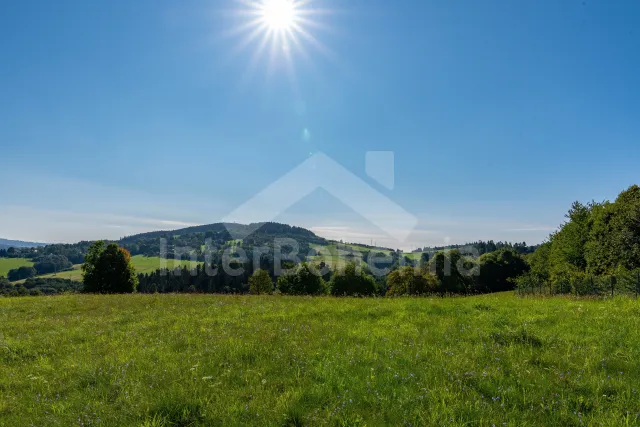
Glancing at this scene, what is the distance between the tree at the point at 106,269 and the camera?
41.2 m

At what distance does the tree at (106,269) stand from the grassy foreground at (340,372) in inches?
1395

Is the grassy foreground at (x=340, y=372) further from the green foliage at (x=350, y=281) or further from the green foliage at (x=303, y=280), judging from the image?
the green foliage at (x=350, y=281)

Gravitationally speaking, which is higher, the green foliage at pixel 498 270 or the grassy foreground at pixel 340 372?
the grassy foreground at pixel 340 372

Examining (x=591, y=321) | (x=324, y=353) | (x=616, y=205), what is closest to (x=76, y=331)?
(x=324, y=353)

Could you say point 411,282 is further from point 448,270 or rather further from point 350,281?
point 448,270

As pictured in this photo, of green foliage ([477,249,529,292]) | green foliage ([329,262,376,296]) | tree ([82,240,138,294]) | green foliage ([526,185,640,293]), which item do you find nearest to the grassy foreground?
green foliage ([526,185,640,293])

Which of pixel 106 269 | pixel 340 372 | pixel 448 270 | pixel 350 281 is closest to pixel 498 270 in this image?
pixel 448 270

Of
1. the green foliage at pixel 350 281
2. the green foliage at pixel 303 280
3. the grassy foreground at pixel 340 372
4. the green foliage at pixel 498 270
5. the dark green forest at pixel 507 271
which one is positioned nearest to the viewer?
the grassy foreground at pixel 340 372

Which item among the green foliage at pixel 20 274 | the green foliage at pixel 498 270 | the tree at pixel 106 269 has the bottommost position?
the green foliage at pixel 20 274

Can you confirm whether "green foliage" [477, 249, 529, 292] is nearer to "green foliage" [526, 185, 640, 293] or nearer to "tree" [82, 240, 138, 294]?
"green foliage" [526, 185, 640, 293]

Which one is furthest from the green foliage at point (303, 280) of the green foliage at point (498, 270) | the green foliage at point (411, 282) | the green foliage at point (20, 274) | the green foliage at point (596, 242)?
the green foliage at point (20, 274)

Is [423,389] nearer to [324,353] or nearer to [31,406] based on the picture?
[324,353]

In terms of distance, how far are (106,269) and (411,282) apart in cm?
5384

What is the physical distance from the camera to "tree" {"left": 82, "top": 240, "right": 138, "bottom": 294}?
4125 cm
